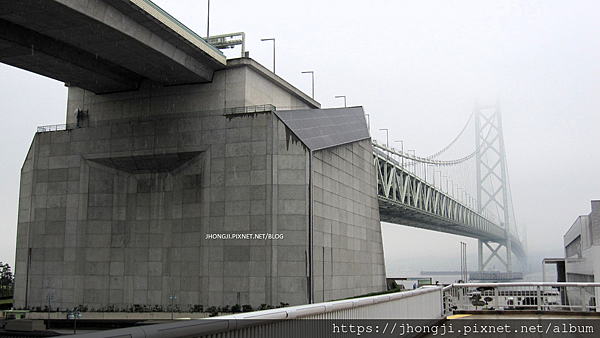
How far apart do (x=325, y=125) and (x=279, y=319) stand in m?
31.1

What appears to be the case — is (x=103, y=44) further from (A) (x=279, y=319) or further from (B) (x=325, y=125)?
(A) (x=279, y=319)

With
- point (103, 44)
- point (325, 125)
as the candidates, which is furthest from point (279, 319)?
point (325, 125)

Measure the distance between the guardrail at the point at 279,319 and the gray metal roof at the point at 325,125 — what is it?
884 inches

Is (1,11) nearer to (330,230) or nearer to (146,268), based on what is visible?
(146,268)

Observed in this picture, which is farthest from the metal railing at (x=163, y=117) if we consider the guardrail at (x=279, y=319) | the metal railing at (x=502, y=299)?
the guardrail at (x=279, y=319)

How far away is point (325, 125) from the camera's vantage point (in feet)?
123

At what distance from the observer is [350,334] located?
9.33 meters

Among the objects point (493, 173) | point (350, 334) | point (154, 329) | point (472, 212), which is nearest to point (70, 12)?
point (350, 334)

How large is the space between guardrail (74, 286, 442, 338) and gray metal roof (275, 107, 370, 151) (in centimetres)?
Result: 2246

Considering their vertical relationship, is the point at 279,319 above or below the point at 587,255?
below

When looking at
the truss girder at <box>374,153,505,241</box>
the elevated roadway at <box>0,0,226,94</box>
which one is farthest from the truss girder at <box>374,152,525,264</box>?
the elevated roadway at <box>0,0,226,94</box>

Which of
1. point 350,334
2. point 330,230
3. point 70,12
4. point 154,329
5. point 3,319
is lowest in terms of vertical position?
point 3,319

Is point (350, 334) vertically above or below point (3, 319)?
above

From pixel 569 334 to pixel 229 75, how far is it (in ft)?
95.1
